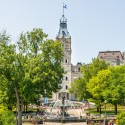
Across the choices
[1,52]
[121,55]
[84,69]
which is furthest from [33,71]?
[121,55]

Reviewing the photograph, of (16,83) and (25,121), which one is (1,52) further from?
(25,121)

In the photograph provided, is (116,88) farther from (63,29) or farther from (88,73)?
(63,29)

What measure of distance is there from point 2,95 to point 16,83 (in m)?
3.01

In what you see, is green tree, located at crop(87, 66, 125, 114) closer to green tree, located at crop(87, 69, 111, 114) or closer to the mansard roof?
green tree, located at crop(87, 69, 111, 114)

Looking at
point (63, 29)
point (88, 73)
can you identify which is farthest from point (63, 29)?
point (88, 73)

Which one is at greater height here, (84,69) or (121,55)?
(121,55)

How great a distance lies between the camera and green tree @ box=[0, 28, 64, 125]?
48.9m

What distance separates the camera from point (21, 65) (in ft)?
163

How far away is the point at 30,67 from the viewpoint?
49.8 meters

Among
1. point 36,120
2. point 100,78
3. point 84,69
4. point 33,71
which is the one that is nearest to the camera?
point 33,71

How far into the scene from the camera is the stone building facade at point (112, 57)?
129 metres

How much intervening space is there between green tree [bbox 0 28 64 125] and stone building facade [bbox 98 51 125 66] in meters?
78.3

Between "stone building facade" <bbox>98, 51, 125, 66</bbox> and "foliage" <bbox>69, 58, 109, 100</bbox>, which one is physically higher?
"stone building facade" <bbox>98, 51, 125, 66</bbox>

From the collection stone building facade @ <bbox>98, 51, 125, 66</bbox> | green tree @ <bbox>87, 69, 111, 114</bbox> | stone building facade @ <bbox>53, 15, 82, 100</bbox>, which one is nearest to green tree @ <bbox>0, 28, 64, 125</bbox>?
green tree @ <bbox>87, 69, 111, 114</bbox>
